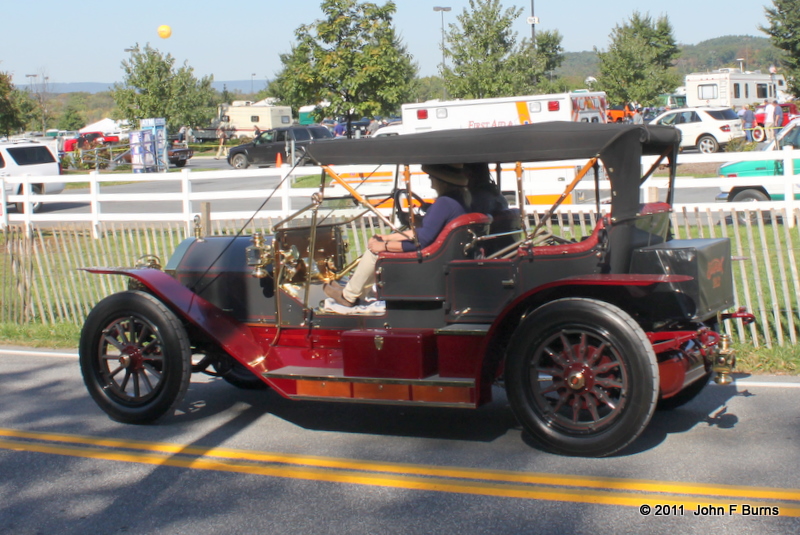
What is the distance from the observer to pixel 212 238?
6633 millimetres

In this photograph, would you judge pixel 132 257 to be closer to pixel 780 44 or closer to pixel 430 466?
pixel 430 466

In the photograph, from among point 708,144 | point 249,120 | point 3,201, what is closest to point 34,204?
point 3,201

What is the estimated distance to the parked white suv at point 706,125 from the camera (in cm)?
3045

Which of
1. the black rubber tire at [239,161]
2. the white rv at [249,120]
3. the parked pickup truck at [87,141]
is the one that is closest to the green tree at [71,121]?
the white rv at [249,120]

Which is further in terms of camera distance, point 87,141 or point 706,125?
point 87,141

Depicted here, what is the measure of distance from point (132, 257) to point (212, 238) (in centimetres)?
408

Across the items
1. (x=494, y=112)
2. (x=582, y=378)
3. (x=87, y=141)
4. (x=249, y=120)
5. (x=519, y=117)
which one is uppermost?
(x=249, y=120)

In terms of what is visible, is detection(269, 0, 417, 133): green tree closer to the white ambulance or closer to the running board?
the white ambulance

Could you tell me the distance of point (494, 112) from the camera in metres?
16.0

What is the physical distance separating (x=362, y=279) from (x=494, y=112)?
1070 cm

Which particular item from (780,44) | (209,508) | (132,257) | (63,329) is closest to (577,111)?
(132,257)

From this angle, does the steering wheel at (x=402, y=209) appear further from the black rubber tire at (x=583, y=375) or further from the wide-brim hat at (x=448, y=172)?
the black rubber tire at (x=583, y=375)

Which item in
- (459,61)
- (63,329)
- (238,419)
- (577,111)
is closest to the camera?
(238,419)

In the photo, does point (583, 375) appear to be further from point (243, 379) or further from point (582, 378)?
point (243, 379)
